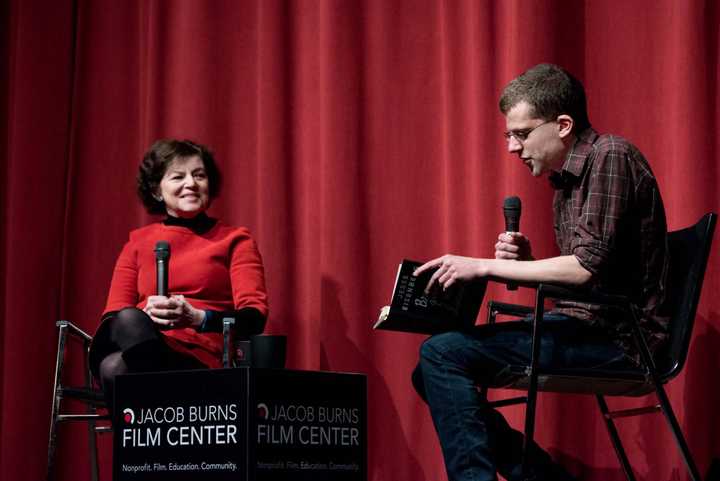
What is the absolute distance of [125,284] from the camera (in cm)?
327

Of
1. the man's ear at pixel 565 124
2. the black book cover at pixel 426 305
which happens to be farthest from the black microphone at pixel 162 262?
the man's ear at pixel 565 124

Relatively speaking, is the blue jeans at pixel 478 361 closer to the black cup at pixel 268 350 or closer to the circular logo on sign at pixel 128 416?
the black cup at pixel 268 350

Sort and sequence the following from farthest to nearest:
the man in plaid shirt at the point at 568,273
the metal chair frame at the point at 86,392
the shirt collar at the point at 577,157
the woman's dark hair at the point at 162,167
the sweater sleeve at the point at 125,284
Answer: the woman's dark hair at the point at 162,167 → the sweater sleeve at the point at 125,284 → the metal chair frame at the point at 86,392 → the shirt collar at the point at 577,157 → the man in plaid shirt at the point at 568,273

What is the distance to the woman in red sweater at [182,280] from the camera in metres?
2.86

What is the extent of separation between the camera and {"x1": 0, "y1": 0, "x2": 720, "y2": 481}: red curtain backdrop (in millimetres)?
3182

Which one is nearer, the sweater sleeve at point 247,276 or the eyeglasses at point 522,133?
the eyeglasses at point 522,133

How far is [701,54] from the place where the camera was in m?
3.13

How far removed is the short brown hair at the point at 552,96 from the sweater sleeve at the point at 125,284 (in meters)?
1.37

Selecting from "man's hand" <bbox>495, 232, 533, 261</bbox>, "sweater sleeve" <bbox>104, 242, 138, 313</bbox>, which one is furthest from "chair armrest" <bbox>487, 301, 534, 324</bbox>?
"sweater sleeve" <bbox>104, 242, 138, 313</bbox>

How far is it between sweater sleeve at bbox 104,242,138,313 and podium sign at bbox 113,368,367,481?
689mm

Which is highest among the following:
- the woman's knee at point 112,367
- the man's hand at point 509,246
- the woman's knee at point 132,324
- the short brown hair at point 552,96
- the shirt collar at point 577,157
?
the short brown hair at point 552,96

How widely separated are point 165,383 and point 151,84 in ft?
5.54

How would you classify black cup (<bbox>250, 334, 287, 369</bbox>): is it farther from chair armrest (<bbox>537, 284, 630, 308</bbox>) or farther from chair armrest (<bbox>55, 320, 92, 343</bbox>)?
chair armrest (<bbox>55, 320, 92, 343</bbox>)

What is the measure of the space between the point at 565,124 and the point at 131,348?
1287 mm
